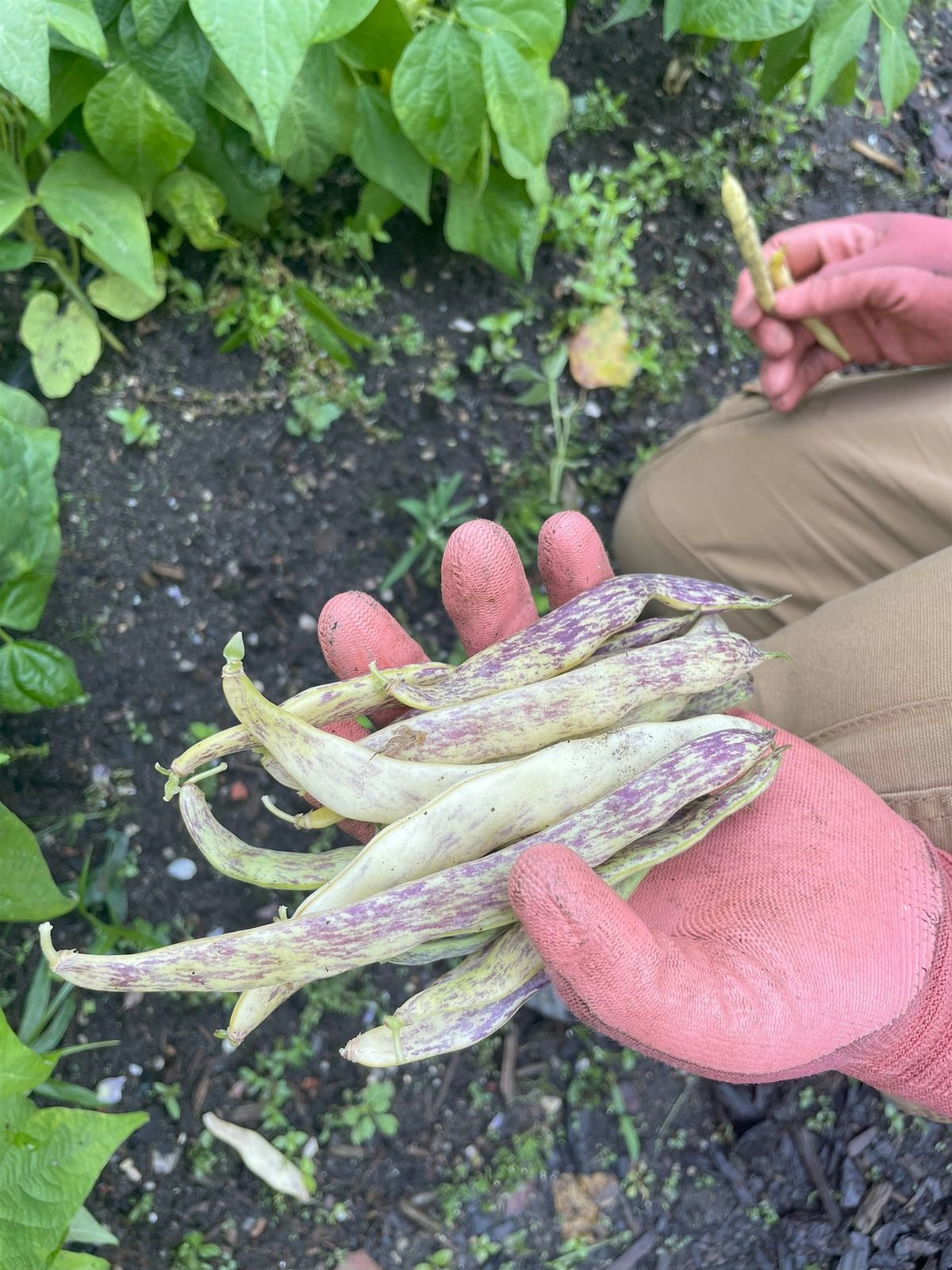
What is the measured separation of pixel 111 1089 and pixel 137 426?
1.85m

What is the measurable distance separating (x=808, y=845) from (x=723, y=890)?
173mm

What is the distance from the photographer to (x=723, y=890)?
1549 mm

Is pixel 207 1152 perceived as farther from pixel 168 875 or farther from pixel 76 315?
pixel 76 315

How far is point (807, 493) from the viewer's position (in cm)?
215

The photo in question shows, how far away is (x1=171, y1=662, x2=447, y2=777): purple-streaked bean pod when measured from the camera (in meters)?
1.51

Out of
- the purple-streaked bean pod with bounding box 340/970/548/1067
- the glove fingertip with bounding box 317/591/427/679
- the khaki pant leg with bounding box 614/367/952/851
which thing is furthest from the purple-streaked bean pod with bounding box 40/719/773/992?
the glove fingertip with bounding box 317/591/427/679

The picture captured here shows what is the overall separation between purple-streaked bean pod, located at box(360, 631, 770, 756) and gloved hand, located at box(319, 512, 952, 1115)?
0.25 meters

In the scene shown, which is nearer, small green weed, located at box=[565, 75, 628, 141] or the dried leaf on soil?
the dried leaf on soil

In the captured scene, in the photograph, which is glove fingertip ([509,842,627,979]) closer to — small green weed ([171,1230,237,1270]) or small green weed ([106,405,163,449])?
small green weed ([171,1230,237,1270])

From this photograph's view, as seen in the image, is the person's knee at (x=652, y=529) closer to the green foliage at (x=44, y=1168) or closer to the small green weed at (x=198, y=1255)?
the green foliage at (x=44, y=1168)

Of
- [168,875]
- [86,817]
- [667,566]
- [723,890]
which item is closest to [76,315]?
[86,817]

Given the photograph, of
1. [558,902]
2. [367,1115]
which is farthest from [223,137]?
[367,1115]

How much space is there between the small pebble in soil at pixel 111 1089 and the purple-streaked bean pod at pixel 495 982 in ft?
4.01

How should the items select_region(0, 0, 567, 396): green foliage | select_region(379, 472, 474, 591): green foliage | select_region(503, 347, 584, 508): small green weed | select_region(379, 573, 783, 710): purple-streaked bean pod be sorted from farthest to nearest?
select_region(503, 347, 584, 508): small green weed
select_region(379, 472, 474, 591): green foliage
select_region(0, 0, 567, 396): green foliage
select_region(379, 573, 783, 710): purple-streaked bean pod
